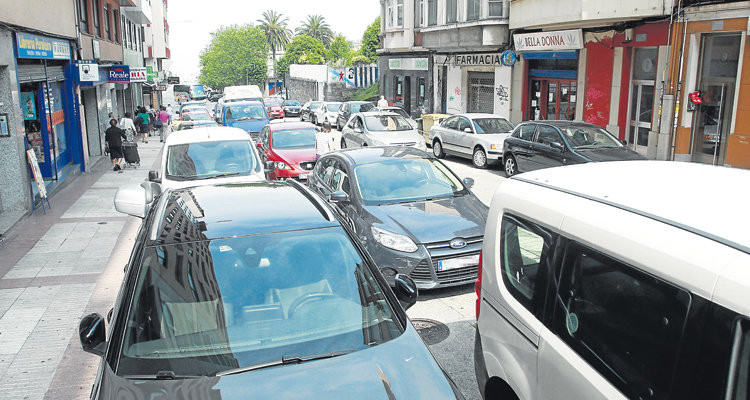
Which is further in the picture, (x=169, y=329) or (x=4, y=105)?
(x=4, y=105)

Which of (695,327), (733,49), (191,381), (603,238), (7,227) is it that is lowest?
(7,227)

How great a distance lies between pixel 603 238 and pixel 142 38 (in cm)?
4396

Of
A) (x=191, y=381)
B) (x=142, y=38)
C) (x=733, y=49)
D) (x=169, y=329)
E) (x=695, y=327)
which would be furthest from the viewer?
(x=142, y=38)

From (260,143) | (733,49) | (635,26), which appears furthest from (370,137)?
(733,49)

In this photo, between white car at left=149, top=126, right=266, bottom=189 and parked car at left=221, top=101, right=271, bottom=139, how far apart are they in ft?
38.4

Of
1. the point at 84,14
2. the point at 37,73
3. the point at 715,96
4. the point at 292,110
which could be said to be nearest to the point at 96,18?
the point at 84,14

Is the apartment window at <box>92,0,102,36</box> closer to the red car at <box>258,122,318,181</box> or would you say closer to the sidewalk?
the red car at <box>258,122,318,181</box>

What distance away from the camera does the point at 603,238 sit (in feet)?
9.16

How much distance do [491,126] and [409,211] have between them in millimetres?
11789

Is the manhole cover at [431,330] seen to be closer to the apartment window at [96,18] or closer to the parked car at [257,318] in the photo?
the parked car at [257,318]

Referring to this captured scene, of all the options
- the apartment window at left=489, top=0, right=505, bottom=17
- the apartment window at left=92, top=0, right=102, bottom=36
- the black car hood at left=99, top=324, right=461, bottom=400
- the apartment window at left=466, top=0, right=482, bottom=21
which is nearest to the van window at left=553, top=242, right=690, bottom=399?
the black car hood at left=99, top=324, right=461, bottom=400

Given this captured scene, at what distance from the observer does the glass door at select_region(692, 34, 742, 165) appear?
15562mm

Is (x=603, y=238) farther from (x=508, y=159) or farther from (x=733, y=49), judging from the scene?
(x=733, y=49)

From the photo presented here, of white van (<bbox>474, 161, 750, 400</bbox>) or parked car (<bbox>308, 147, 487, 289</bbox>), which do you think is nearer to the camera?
white van (<bbox>474, 161, 750, 400</bbox>)
